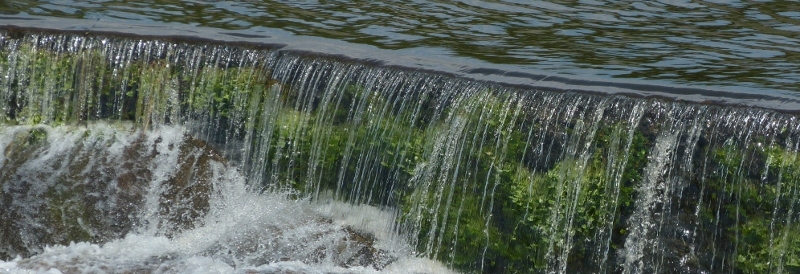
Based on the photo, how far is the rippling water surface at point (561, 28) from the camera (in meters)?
8.29

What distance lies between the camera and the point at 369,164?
7801 mm

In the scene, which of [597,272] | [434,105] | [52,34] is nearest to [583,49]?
[434,105]

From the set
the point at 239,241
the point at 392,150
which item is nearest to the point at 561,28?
the point at 392,150

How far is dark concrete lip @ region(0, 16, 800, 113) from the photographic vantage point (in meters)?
7.07

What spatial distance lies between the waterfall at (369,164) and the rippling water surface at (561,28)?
3.10 feet

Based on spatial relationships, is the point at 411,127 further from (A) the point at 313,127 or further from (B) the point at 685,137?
(B) the point at 685,137

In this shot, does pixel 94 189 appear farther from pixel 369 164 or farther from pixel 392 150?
pixel 392 150

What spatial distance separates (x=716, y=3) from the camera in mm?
10969

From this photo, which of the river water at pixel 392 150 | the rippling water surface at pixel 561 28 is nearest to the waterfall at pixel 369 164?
the river water at pixel 392 150

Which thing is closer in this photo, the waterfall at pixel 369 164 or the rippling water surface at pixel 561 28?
the waterfall at pixel 369 164

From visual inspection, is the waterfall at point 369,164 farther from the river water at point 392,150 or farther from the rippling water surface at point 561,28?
the rippling water surface at point 561,28

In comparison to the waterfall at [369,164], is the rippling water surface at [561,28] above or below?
above

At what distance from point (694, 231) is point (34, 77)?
470 cm

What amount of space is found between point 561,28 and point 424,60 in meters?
1.94
